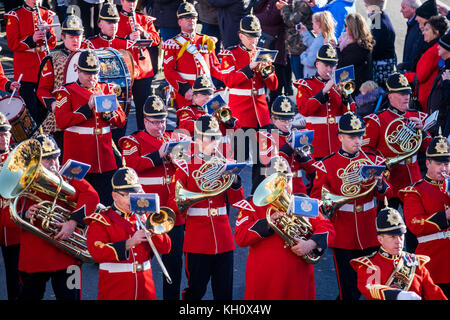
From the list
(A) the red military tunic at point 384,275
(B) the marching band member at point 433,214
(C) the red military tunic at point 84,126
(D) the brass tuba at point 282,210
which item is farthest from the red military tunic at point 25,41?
(A) the red military tunic at point 384,275

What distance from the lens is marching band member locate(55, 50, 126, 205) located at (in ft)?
27.6

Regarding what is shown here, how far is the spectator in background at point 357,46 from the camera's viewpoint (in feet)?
34.3

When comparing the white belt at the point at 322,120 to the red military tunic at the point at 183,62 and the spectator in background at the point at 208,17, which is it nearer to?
the red military tunic at the point at 183,62

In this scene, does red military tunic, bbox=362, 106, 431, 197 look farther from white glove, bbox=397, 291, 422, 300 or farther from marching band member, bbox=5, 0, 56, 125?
marching band member, bbox=5, 0, 56, 125

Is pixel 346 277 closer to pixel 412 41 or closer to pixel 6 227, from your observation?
pixel 6 227

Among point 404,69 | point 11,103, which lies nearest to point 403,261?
point 11,103

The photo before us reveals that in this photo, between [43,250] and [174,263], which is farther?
[174,263]

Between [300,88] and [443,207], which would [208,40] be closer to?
[300,88]

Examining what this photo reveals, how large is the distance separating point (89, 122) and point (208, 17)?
15.7 feet

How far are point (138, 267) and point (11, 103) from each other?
3.21 meters

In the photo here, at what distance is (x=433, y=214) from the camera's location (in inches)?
278

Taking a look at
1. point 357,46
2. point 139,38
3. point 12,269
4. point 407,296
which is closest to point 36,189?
point 12,269
